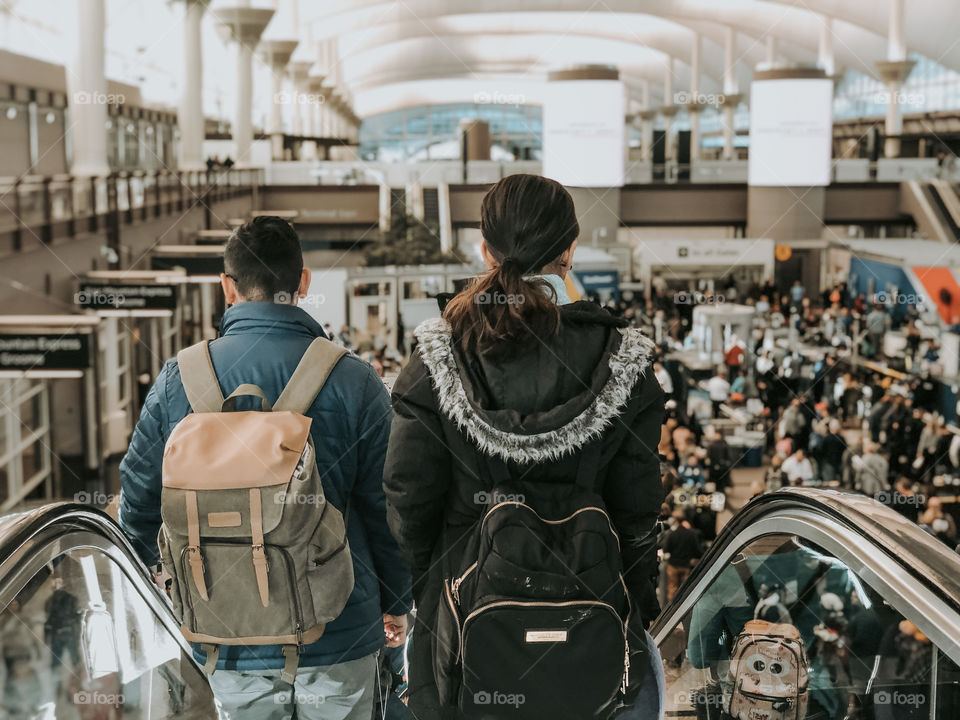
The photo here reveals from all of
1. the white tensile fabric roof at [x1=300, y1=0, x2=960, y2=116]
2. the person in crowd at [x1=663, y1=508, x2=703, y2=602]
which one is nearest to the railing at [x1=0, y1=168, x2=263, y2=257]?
the person in crowd at [x1=663, y1=508, x2=703, y2=602]

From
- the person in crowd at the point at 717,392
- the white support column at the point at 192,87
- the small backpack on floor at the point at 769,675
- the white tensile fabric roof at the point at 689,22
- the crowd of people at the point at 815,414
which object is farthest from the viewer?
the white tensile fabric roof at the point at 689,22

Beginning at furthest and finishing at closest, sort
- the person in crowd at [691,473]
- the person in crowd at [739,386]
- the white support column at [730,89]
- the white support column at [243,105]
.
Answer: the white support column at [730,89]
the white support column at [243,105]
the person in crowd at [739,386]
the person in crowd at [691,473]

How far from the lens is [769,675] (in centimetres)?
307

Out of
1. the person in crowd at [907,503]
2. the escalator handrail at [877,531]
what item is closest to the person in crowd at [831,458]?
the person in crowd at [907,503]

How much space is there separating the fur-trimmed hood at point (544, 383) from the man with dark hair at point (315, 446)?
0.35 metres

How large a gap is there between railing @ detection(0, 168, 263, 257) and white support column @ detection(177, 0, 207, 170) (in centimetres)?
524

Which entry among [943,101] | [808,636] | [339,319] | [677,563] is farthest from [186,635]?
[943,101]

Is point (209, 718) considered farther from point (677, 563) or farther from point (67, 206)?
point (67, 206)

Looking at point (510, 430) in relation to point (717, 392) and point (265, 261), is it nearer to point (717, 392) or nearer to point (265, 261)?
point (265, 261)

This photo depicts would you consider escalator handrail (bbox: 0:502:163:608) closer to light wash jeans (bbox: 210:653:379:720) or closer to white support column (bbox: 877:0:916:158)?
light wash jeans (bbox: 210:653:379:720)

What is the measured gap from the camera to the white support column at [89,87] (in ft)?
52.1

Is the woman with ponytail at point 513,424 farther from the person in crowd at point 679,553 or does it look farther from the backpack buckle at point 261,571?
the person in crowd at point 679,553

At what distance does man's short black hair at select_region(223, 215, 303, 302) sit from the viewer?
6.98 ft

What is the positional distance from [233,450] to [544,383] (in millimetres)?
592
